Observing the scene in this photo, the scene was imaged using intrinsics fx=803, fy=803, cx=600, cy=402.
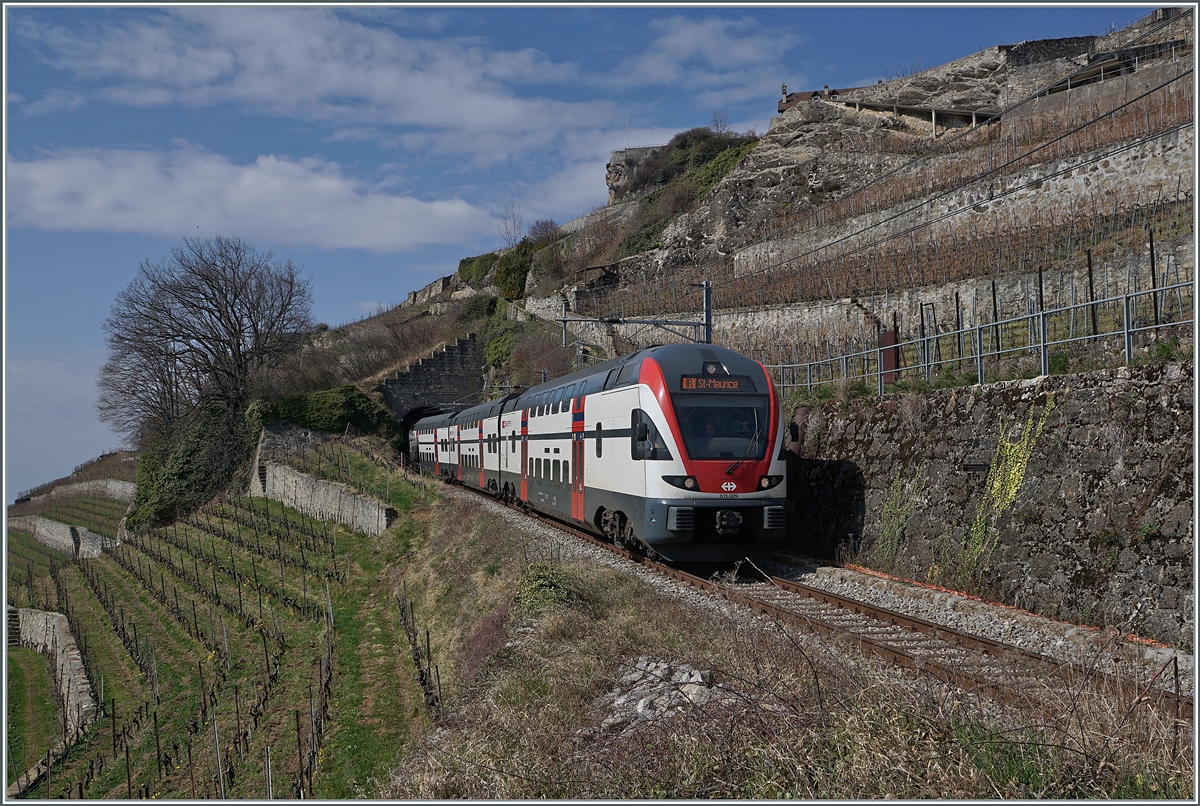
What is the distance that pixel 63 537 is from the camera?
53188 millimetres

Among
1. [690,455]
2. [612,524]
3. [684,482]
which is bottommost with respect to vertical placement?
[612,524]

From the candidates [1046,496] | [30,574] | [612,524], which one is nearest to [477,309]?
[30,574]

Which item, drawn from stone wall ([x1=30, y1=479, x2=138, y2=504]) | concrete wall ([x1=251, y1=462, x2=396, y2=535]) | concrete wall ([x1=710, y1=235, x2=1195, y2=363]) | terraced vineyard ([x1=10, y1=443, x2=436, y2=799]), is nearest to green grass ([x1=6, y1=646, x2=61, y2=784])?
terraced vineyard ([x1=10, y1=443, x2=436, y2=799])

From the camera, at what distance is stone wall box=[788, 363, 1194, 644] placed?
8531 millimetres

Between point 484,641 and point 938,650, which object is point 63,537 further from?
point 938,650

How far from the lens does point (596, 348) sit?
1674 inches

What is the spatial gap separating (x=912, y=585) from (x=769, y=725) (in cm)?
716

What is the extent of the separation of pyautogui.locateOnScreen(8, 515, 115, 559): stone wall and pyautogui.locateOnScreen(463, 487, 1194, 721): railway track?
3931 centimetres

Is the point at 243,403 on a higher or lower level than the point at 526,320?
lower

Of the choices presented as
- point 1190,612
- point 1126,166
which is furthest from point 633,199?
point 1190,612

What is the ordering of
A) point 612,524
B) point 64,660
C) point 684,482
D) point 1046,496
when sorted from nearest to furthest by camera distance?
point 1046,496
point 684,482
point 612,524
point 64,660

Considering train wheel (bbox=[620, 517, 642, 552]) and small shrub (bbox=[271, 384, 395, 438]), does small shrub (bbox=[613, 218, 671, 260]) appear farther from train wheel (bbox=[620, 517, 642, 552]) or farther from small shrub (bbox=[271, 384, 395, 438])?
train wheel (bbox=[620, 517, 642, 552])

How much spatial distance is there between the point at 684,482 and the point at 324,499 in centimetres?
2022

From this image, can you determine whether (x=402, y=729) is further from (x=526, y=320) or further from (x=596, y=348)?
(x=526, y=320)
